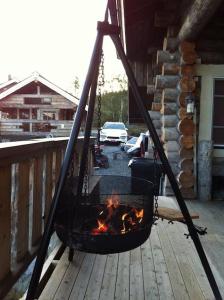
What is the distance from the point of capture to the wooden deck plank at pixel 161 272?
2588 mm

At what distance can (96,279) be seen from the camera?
279cm

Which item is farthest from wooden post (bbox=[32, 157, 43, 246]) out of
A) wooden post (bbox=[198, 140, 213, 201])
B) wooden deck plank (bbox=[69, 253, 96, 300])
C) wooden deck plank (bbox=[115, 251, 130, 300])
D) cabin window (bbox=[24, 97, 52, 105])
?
cabin window (bbox=[24, 97, 52, 105])

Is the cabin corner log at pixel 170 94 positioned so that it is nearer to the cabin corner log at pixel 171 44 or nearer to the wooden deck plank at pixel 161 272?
the cabin corner log at pixel 171 44

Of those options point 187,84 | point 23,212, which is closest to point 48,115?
point 187,84

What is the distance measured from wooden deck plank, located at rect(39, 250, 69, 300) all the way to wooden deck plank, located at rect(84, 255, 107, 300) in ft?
0.71

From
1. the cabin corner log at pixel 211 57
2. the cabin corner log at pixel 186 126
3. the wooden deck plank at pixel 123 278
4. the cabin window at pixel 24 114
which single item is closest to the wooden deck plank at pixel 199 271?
the wooden deck plank at pixel 123 278

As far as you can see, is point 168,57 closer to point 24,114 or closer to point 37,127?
point 37,127

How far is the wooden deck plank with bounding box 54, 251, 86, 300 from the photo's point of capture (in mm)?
2527

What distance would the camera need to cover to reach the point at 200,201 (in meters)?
6.70

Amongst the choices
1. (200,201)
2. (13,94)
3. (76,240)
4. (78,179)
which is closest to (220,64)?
(200,201)

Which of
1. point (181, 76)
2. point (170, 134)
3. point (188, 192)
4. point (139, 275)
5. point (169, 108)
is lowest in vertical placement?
point (188, 192)

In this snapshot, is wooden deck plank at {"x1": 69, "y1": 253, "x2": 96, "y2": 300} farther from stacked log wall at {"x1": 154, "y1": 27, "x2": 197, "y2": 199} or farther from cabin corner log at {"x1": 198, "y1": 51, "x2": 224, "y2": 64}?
cabin corner log at {"x1": 198, "y1": 51, "x2": 224, "y2": 64}

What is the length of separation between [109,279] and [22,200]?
876 mm

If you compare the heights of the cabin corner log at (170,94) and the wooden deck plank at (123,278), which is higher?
the cabin corner log at (170,94)
